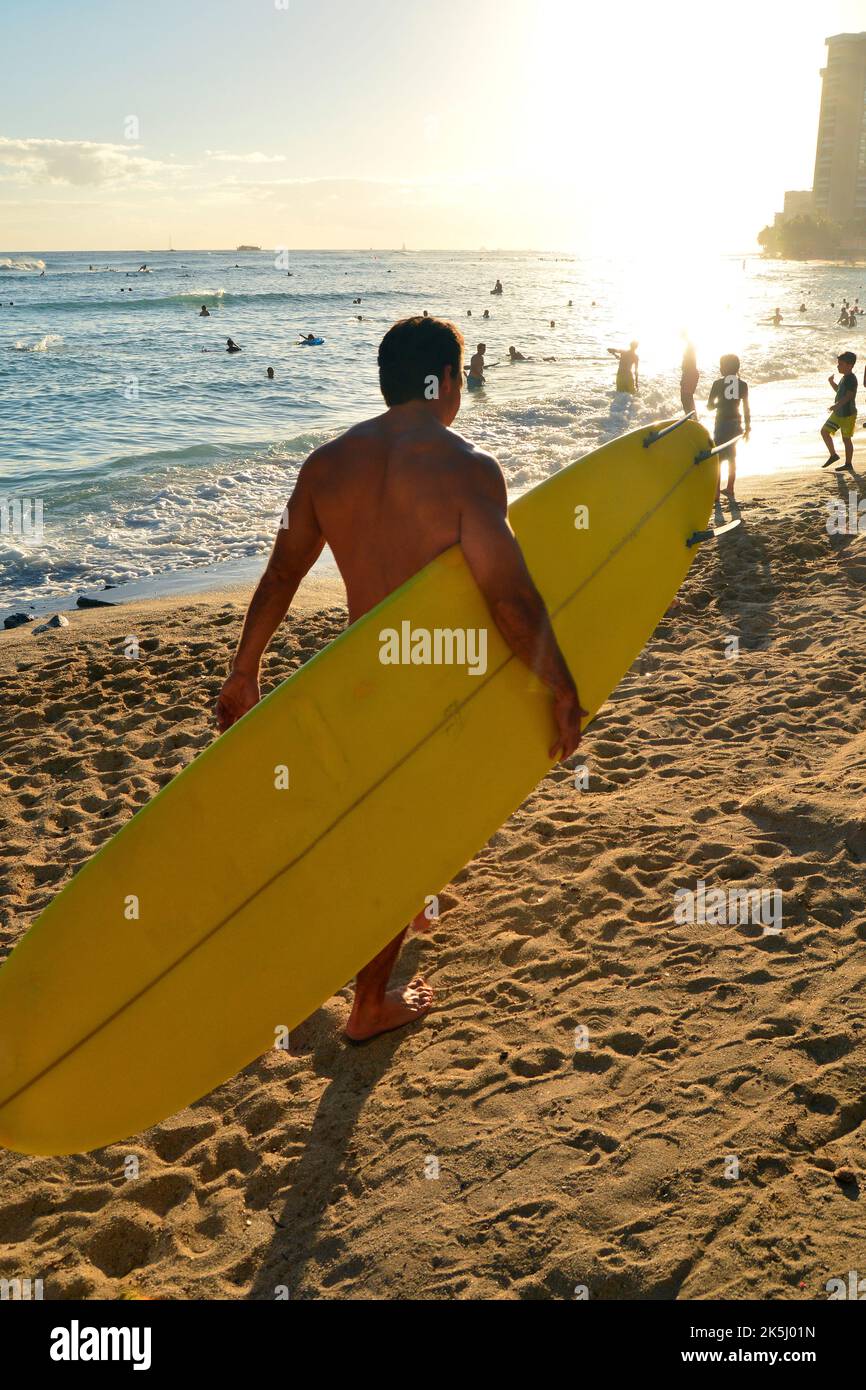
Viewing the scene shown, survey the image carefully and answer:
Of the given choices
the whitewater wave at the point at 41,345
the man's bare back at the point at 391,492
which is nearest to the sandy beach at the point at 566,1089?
the man's bare back at the point at 391,492

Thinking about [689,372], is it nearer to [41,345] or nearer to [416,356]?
[416,356]

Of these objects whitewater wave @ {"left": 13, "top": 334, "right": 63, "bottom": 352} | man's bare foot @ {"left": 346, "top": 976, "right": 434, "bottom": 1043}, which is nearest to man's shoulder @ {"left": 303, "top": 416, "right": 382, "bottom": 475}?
man's bare foot @ {"left": 346, "top": 976, "right": 434, "bottom": 1043}

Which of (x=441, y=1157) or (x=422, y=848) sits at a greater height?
(x=422, y=848)

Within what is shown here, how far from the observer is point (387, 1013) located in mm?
2885

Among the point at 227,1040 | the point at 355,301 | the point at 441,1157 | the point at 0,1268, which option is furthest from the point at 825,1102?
the point at 355,301

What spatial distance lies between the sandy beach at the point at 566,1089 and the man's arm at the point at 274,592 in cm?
112

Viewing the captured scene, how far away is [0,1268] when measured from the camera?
2221 millimetres

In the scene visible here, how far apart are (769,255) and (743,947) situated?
15295 cm

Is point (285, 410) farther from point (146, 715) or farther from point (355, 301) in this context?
point (355, 301)

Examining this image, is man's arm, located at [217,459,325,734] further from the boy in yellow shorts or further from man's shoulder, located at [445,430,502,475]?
the boy in yellow shorts

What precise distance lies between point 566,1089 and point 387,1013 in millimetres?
622

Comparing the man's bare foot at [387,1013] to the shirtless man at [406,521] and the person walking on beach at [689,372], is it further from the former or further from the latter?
the person walking on beach at [689,372]

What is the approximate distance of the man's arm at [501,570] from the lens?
2.41 meters

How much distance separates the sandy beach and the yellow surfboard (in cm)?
32
